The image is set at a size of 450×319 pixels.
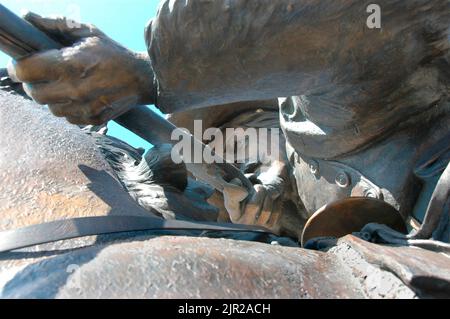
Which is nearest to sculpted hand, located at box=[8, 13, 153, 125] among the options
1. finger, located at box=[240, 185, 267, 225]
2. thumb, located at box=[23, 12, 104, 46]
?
thumb, located at box=[23, 12, 104, 46]

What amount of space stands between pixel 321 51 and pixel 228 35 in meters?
0.21

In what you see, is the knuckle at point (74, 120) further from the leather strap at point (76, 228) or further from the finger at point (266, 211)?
the finger at point (266, 211)

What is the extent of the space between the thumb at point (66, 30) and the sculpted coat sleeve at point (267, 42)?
12cm

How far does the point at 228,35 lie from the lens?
1.30m

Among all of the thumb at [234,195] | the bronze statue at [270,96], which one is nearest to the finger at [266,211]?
the thumb at [234,195]

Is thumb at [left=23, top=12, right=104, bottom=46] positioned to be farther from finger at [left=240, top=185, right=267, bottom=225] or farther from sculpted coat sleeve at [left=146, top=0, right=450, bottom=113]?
finger at [left=240, top=185, right=267, bottom=225]

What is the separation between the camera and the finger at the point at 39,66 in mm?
1205

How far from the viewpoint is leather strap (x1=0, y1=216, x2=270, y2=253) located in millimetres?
927

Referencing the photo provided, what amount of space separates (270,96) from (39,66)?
1.65ft

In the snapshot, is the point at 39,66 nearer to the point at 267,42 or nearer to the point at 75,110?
the point at 75,110

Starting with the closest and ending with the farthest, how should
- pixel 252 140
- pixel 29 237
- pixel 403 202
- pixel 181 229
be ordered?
pixel 29 237, pixel 181 229, pixel 403 202, pixel 252 140
